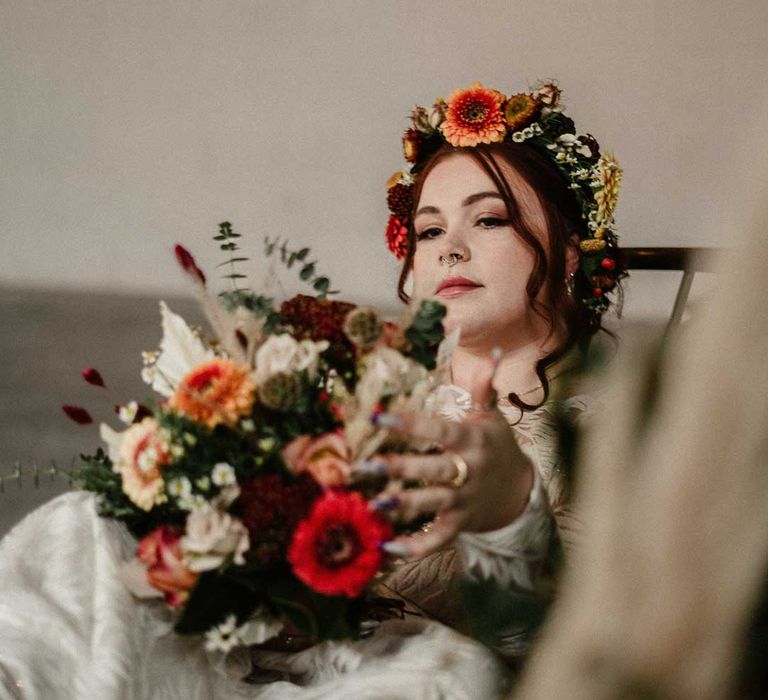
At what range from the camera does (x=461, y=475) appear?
0.68 m

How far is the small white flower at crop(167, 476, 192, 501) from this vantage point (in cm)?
73

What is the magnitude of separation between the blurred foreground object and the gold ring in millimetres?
419

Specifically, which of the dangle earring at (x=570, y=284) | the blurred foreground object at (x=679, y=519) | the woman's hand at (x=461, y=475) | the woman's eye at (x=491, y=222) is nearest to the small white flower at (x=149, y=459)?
the woman's hand at (x=461, y=475)

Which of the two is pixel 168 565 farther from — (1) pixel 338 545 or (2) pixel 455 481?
(2) pixel 455 481

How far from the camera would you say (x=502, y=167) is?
1.33 m

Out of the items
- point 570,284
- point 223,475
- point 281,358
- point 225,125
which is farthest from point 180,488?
point 225,125

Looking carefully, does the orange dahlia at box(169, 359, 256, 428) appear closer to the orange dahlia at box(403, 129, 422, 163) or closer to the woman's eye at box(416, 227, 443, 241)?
the woman's eye at box(416, 227, 443, 241)

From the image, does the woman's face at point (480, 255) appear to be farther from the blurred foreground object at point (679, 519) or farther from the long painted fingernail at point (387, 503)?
the blurred foreground object at point (679, 519)

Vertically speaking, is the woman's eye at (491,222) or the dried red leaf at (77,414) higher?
the woman's eye at (491,222)

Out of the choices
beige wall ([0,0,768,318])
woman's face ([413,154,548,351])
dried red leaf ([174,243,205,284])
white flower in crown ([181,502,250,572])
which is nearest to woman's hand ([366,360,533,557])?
white flower in crown ([181,502,250,572])

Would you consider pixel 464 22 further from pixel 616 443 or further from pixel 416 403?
pixel 616 443

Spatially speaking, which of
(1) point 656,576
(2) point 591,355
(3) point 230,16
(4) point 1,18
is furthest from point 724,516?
(4) point 1,18

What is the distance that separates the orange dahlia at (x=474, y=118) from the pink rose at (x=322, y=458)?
0.75 meters

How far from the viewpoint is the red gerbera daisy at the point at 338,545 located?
2.22ft
